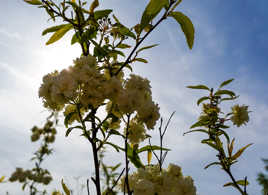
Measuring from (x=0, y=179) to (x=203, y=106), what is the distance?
263cm

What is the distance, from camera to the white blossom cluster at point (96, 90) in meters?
1.24

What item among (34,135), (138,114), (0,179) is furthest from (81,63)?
(34,135)

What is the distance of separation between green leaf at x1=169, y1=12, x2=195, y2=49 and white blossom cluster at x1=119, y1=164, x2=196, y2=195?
0.75 meters

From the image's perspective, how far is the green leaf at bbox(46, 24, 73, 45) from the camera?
170 cm

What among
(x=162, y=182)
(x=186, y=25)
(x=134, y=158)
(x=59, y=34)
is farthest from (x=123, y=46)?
(x=162, y=182)

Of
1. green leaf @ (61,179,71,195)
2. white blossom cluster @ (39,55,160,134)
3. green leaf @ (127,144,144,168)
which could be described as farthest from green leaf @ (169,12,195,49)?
green leaf @ (61,179,71,195)

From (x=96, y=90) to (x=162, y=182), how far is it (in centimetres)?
58

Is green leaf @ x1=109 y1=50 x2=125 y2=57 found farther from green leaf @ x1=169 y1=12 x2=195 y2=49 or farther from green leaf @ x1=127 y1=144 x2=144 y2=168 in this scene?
green leaf @ x1=127 y1=144 x2=144 y2=168

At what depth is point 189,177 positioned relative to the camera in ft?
3.89

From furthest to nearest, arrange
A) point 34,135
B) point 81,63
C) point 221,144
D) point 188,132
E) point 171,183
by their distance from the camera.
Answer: point 34,135 → point 188,132 → point 221,144 → point 81,63 → point 171,183

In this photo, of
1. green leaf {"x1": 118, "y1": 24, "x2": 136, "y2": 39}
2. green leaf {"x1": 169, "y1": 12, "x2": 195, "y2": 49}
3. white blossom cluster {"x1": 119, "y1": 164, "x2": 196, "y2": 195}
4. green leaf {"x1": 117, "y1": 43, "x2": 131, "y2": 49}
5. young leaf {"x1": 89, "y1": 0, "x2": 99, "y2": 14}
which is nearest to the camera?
white blossom cluster {"x1": 119, "y1": 164, "x2": 196, "y2": 195}

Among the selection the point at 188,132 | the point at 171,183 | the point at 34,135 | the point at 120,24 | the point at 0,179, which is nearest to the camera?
the point at 171,183

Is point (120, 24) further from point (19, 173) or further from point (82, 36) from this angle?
point (19, 173)

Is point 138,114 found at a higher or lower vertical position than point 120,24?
lower
